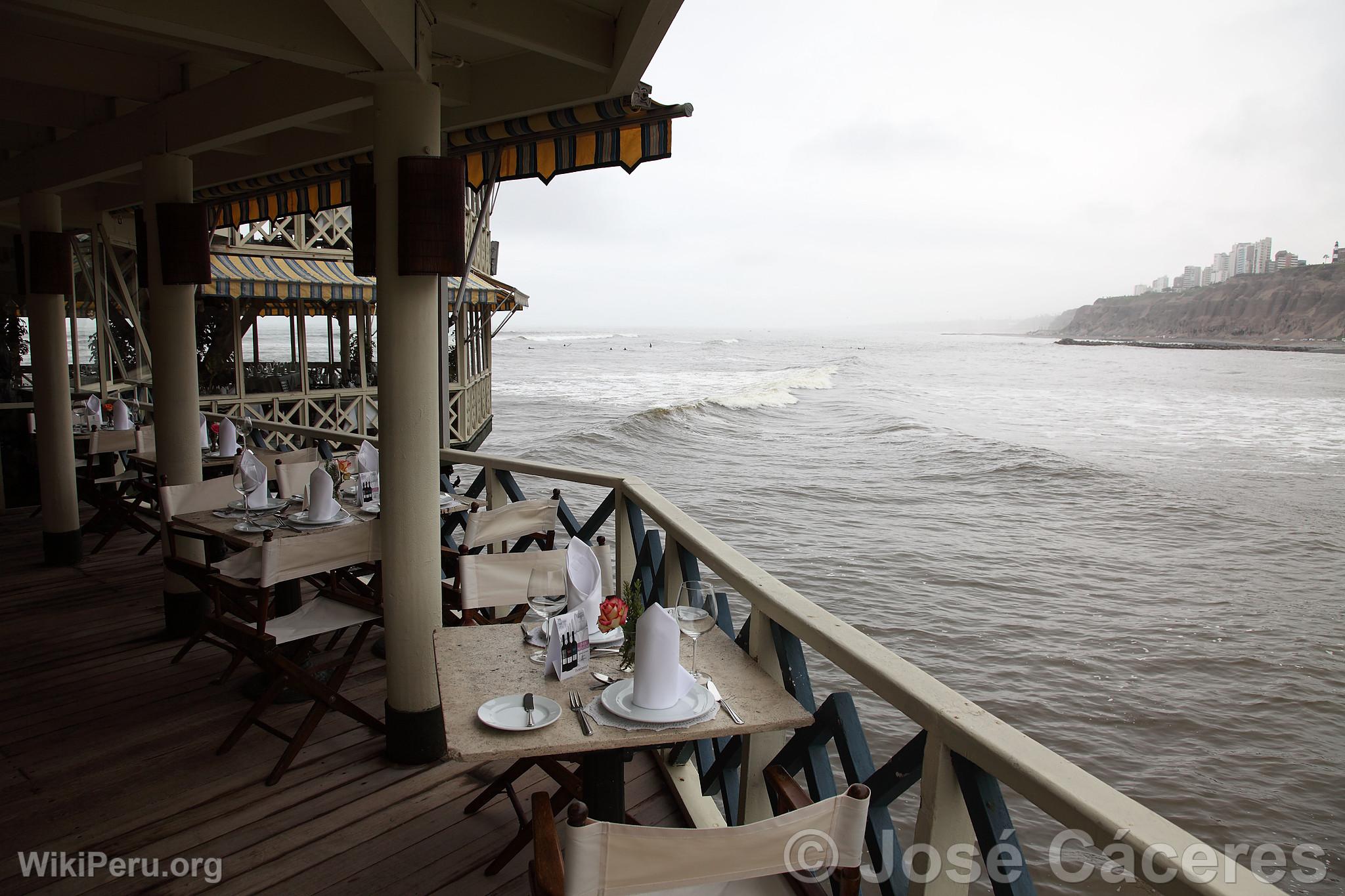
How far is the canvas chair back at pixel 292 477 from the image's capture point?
15.5 feet

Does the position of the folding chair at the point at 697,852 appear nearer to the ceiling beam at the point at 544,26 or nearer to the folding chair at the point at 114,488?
the ceiling beam at the point at 544,26

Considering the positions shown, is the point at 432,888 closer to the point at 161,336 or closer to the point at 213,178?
the point at 161,336

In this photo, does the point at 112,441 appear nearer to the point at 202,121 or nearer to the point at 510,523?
the point at 202,121

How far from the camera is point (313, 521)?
380 cm

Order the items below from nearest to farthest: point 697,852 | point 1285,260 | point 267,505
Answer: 1. point 697,852
2. point 267,505
3. point 1285,260

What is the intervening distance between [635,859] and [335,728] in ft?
8.18

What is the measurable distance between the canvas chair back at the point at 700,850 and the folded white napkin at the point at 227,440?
19.0 ft

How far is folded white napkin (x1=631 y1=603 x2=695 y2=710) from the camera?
178 centimetres

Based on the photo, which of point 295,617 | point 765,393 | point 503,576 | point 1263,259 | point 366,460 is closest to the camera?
point 503,576

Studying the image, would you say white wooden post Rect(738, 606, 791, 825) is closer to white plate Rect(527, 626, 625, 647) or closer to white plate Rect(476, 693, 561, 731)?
white plate Rect(527, 626, 625, 647)

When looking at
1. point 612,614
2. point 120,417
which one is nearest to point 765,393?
point 120,417

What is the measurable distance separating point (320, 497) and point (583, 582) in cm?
208

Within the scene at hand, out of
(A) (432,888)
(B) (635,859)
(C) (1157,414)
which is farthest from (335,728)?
(C) (1157,414)

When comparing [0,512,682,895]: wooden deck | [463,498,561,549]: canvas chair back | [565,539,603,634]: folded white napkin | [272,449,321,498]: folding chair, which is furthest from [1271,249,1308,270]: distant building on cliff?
[0,512,682,895]: wooden deck
